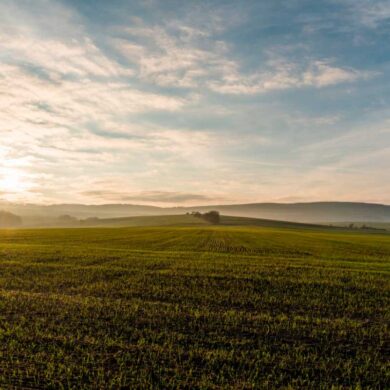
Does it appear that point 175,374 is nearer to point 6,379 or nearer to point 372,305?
point 6,379

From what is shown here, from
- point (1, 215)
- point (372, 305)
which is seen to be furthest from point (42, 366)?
point (1, 215)

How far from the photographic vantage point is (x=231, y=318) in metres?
10.8

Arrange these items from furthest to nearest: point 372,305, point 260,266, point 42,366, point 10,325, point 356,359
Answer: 1. point 260,266
2. point 372,305
3. point 10,325
4. point 356,359
5. point 42,366

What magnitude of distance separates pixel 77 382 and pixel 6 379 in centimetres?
162

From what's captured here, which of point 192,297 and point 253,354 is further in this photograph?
point 192,297

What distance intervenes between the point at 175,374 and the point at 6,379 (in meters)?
3.78

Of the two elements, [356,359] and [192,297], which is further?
[192,297]

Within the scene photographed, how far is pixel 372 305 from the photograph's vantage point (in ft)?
43.0

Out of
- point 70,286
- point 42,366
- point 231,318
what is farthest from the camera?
→ point 70,286

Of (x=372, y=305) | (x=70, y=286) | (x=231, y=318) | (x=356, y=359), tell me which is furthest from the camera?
(x=70, y=286)

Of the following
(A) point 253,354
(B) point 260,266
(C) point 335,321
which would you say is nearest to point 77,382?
(A) point 253,354

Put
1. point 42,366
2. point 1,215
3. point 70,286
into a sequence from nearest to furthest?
1. point 42,366
2. point 70,286
3. point 1,215

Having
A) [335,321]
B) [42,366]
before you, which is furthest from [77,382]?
[335,321]

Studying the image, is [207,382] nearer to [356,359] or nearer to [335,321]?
[356,359]
